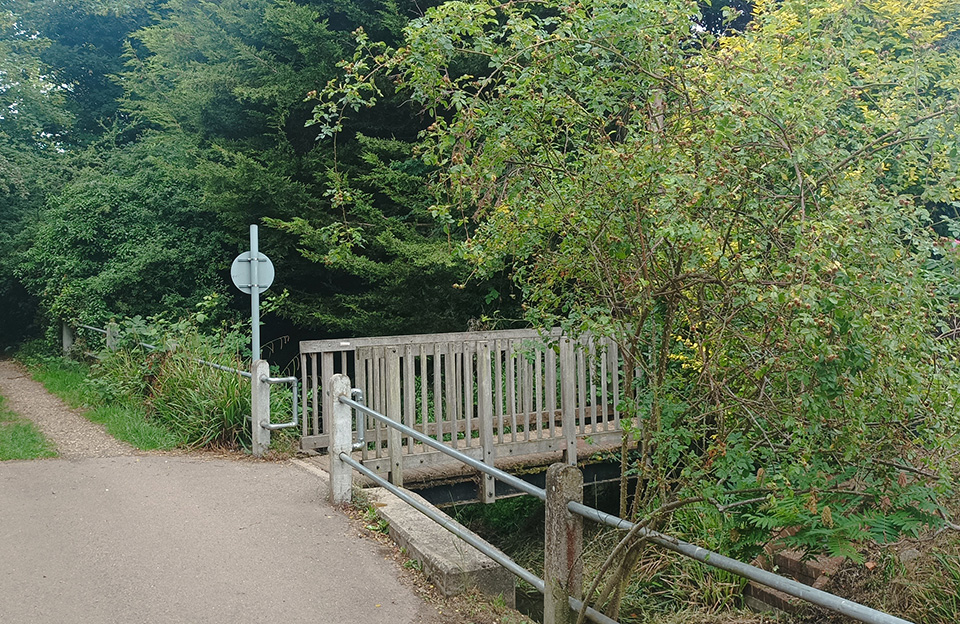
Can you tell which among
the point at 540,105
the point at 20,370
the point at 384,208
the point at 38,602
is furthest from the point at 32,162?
the point at 540,105

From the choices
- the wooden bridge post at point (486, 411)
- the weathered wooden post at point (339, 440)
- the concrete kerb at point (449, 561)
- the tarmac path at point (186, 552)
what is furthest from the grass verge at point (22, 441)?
the concrete kerb at point (449, 561)

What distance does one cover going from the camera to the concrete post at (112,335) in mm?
14367

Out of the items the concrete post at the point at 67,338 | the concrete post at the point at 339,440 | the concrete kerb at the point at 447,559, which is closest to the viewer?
the concrete kerb at the point at 447,559

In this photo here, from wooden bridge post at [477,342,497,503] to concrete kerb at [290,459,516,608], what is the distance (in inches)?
83.6

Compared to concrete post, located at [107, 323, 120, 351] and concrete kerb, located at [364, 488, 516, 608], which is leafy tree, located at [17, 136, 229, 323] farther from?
concrete kerb, located at [364, 488, 516, 608]

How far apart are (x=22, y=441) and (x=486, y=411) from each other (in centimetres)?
573

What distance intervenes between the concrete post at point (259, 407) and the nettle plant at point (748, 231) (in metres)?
5.21

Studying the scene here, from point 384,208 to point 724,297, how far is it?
436 inches

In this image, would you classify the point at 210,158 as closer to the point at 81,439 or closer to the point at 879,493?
the point at 81,439

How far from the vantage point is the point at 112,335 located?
14719mm

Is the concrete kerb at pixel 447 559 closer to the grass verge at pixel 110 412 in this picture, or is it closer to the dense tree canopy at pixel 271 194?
the grass verge at pixel 110 412

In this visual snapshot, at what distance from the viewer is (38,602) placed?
4.88 metres

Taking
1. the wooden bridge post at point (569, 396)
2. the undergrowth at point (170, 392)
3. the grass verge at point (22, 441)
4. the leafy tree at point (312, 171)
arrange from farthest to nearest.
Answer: the leafy tree at point (312, 171) → the undergrowth at point (170, 392) → the grass verge at point (22, 441) → the wooden bridge post at point (569, 396)

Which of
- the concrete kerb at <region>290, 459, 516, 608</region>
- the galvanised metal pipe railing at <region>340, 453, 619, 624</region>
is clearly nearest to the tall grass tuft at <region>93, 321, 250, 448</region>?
the galvanised metal pipe railing at <region>340, 453, 619, 624</region>
